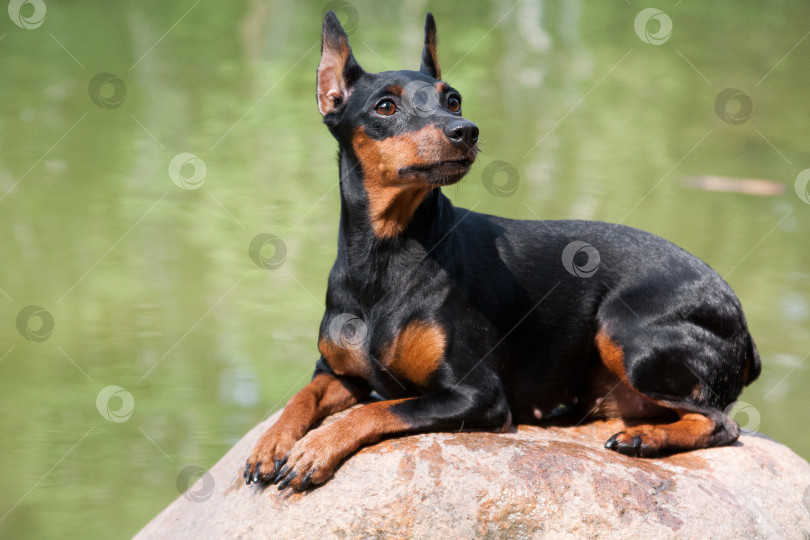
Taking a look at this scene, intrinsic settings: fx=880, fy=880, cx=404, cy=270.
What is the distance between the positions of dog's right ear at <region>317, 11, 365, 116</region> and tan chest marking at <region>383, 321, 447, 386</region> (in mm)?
1506

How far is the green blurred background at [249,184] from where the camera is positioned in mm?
9883

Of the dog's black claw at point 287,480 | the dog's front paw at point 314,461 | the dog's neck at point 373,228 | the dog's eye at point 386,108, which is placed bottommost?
the dog's black claw at point 287,480

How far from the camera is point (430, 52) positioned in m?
5.76

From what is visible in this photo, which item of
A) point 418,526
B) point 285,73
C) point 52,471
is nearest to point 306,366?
point 52,471

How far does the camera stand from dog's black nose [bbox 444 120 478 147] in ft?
15.6

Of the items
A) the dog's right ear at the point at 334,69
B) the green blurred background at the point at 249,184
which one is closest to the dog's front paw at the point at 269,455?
the dog's right ear at the point at 334,69

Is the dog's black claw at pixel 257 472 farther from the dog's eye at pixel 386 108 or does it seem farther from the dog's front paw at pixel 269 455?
the dog's eye at pixel 386 108

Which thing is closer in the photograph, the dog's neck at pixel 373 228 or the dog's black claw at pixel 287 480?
the dog's black claw at pixel 287 480

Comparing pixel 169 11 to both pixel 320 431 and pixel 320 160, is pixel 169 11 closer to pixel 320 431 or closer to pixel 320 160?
pixel 320 160

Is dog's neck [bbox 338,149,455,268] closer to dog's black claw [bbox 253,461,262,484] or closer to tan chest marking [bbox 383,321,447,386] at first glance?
tan chest marking [bbox 383,321,447,386]

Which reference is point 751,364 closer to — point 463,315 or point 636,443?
point 636,443

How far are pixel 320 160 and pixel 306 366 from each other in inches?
205

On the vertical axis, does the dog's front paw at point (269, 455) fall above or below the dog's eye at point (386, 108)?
below

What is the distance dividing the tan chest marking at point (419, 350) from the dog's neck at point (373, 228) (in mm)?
489
